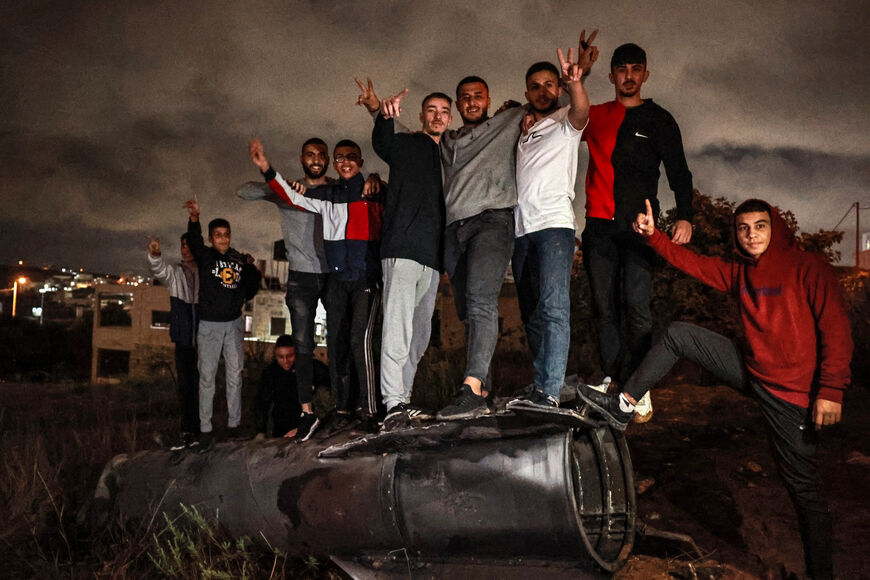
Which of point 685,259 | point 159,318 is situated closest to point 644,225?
point 685,259

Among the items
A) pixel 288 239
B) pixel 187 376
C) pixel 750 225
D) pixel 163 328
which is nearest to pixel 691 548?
pixel 750 225

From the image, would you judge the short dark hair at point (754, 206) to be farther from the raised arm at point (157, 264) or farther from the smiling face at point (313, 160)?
the raised arm at point (157, 264)

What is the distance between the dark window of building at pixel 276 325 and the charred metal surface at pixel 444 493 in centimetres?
2228

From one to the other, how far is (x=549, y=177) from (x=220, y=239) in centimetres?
311

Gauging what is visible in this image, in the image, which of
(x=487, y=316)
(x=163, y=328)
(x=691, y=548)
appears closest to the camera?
(x=487, y=316)

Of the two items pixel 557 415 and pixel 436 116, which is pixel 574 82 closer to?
pixel 436 116

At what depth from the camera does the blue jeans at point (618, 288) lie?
3646mm

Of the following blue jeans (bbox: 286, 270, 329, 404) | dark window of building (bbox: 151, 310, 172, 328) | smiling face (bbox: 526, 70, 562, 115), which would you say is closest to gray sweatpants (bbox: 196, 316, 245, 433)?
blue jeans (bbox: 286, 270, 329, 404)

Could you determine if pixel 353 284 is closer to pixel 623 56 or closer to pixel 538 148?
pixel 538 148

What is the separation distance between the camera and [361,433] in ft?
11.2

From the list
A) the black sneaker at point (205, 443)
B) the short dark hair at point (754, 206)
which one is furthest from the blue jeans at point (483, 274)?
the black sneaker at point (205, 443)

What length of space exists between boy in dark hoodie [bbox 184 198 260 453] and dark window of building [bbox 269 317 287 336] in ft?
68.9

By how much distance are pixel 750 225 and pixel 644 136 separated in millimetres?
978

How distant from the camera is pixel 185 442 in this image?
446 centimetres
